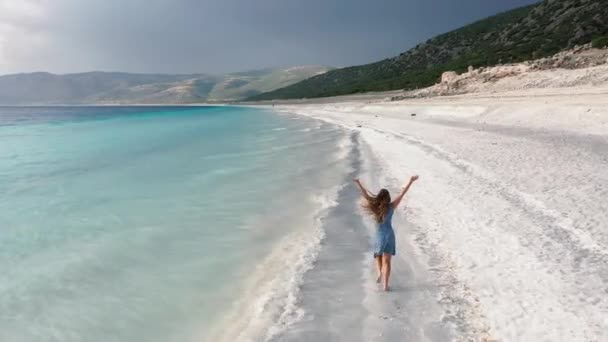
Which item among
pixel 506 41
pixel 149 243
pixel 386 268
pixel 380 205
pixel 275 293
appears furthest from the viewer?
pixel 506 41

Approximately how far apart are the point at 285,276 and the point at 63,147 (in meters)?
38.5

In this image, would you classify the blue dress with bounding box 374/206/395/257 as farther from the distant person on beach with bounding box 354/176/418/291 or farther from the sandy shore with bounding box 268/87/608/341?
the sandy shore with bounding box 268/87/608/341

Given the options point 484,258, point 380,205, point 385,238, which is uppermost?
point 380,205

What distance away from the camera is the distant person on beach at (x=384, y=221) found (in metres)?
6.43

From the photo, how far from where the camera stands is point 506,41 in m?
87.3

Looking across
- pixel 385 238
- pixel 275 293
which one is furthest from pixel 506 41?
pixel 275 293

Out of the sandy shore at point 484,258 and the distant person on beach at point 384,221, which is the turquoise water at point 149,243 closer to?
the sandy shore at point 484,258

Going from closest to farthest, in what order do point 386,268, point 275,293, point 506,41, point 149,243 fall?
1. point 386,268
2. point 275,293
3. point 149,243
4. point 506,41

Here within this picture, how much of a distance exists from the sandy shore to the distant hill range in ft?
140

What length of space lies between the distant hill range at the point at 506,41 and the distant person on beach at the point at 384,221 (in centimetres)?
5005

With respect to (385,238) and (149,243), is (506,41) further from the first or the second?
(385,238)

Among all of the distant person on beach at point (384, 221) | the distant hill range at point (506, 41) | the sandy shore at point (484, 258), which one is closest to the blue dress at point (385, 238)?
the distant person on beach at point (384, 221)

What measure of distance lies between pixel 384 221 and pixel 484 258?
2066 millimetres

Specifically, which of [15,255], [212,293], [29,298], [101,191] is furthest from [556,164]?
[101,191]
